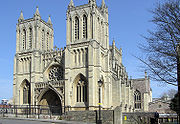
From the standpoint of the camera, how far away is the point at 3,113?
26.2 m

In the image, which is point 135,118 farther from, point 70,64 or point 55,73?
point 55,73

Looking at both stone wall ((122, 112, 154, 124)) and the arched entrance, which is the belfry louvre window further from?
stone wall ((122, 112, 154, 124))

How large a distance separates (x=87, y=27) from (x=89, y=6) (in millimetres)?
3383

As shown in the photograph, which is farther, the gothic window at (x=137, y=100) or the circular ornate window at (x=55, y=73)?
the gothic window at (x=137, y=100)

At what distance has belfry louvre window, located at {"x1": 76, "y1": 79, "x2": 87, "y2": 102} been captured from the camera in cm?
3638

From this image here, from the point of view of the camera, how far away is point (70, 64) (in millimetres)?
37844

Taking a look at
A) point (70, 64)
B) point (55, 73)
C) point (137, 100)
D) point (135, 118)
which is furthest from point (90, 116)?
point (137, 100)

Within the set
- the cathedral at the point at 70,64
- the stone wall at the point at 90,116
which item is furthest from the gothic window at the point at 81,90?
the stone wall at the point at 90,116

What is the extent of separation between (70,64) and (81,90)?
434 cm

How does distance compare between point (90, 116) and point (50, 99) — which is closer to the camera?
point (90, 116)

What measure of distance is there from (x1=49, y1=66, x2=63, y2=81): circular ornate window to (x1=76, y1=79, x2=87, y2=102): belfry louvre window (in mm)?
4369

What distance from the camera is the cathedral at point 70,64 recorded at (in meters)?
36.5

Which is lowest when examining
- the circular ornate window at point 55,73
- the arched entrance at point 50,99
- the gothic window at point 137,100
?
the gothic window at point 137,100

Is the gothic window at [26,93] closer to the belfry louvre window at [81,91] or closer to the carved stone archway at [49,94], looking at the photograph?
the carved stone archway at [49,94]
